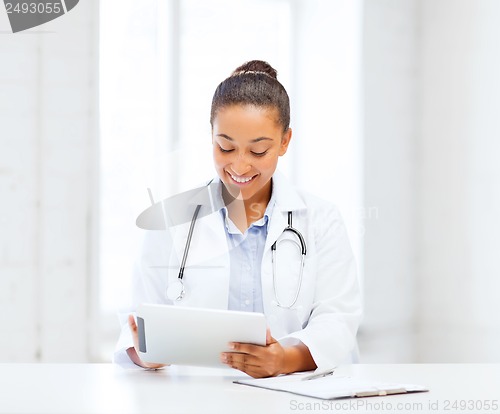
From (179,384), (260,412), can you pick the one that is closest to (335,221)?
(179,384)

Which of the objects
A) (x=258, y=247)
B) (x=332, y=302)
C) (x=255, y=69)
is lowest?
(x=332, y=302)

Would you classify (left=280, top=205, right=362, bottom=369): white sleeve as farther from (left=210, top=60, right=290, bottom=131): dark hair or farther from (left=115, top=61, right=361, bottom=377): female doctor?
(left=210, top=60, right=290, bottom=131): dark hair

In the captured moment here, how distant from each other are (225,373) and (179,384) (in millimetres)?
163

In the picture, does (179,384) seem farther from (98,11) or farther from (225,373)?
(98,11)

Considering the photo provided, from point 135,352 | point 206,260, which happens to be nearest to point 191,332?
point 135,352

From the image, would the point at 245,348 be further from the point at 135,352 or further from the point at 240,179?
the point at 240,179

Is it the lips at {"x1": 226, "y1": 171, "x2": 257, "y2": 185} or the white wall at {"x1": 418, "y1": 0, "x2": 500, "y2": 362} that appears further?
the white wall at {"x1": 418, "y1": 0, "x2": 500, "y2": 362}

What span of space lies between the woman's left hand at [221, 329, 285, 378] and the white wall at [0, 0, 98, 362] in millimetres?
1246

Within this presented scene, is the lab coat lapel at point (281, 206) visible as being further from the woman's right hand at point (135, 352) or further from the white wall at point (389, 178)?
the white wall at point (389, 178)

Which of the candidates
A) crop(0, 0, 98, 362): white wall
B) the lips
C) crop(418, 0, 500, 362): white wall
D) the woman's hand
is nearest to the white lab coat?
the lips

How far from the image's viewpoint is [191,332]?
3.93ft

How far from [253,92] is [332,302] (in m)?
0.48

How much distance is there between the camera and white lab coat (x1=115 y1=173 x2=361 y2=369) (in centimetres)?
151

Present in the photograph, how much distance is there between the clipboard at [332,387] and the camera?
3.39 ft
